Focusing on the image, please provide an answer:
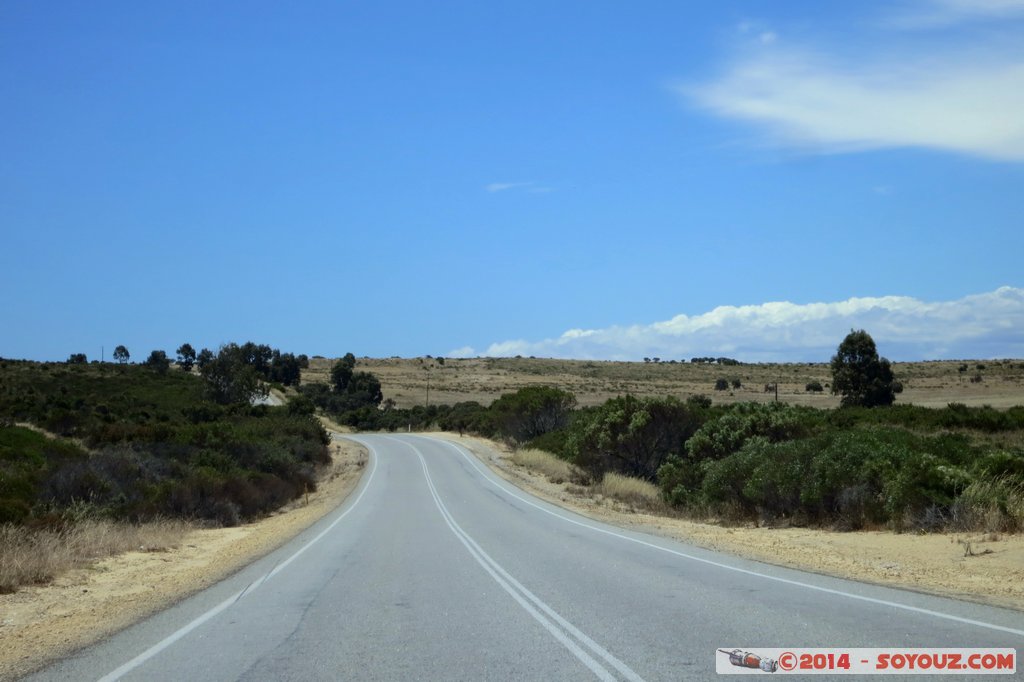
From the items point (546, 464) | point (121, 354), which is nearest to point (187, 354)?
point (121, 354)

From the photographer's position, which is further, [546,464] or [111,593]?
[546,464]

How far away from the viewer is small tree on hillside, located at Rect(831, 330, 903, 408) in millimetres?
64562

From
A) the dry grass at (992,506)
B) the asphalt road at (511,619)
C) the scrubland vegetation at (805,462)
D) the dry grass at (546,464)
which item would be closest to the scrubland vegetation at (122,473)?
the asphalt road at (511,619)

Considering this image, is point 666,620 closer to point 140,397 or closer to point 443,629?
point 443,629

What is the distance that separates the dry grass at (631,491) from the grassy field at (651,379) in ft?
115

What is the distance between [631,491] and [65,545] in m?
20.1

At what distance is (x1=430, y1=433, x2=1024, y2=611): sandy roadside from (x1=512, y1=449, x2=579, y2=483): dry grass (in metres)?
19.1

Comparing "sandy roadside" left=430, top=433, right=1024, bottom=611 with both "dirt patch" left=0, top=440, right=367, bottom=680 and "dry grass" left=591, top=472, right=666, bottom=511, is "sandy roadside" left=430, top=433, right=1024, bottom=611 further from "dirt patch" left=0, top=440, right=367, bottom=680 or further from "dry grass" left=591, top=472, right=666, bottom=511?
"dirt patch" left=0, top=440, right=367, bottom=680

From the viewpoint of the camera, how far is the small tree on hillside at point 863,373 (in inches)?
2542

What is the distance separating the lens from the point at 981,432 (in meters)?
36.2

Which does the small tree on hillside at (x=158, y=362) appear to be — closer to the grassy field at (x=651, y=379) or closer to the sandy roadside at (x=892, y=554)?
the grassy field at (x=651, y=379)

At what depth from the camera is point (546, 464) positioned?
47.4 metres

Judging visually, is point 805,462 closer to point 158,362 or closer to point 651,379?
point 158,362

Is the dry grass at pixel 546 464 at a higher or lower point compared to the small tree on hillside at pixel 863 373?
lower
